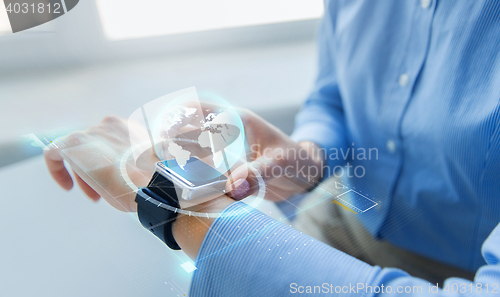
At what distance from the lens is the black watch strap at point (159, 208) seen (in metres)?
0.33

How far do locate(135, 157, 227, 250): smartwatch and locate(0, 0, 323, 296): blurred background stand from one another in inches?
0.6

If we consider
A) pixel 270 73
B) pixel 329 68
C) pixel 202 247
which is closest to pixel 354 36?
pixel 329 68

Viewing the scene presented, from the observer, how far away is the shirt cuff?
0.30m

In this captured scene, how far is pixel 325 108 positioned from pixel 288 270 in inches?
17.6

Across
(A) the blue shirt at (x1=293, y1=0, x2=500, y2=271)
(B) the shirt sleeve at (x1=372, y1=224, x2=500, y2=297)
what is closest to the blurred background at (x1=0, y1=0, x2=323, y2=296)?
(B) the shirt sleeve at (x1=372, y1=224, x2=500, y2=297)

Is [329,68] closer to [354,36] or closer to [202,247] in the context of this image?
[354,36]

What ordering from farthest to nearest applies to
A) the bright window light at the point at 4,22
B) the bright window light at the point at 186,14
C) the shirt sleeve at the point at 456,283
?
the bright window light at the point at 186,14
the bright window light at the point at 4,22
the shirt sleeve at the point at 456,283

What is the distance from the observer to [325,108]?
2.27ft

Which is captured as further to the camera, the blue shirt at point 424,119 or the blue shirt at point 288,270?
the blue shirt at point 424,119

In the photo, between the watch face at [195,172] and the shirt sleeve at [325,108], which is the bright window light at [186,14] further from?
the watch face at [195,172]

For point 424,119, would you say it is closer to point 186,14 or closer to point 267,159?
point 267,159

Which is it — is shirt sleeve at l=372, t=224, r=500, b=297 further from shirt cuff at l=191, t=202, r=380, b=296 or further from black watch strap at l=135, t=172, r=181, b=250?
black watch strap at l=135, t=172, r=181, b=250

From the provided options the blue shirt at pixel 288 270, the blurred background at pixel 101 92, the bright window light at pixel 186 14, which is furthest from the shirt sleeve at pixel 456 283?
the bright window light at pixel 186 14

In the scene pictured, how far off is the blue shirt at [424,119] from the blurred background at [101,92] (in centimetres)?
23
